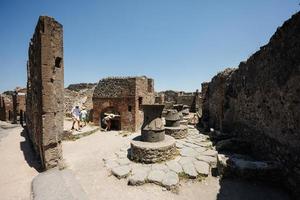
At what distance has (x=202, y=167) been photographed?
214 inches

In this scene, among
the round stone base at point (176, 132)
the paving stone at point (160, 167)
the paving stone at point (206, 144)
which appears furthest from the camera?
the round stone base at point (176, 132)

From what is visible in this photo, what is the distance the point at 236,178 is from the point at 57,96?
586cm

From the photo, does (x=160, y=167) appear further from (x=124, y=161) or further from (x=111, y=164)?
(x=111, y=164)

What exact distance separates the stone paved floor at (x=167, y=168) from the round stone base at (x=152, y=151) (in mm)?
177

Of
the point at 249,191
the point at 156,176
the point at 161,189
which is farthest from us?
the point at 156,176

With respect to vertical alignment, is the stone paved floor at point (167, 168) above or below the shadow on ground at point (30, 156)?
above

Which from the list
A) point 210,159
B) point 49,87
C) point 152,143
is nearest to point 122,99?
point 152,143

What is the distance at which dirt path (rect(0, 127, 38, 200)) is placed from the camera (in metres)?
4.26

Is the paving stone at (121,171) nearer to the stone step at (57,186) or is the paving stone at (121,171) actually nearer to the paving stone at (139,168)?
the paving stone at (139,168)

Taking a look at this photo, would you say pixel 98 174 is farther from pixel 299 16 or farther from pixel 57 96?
pixel 299 16

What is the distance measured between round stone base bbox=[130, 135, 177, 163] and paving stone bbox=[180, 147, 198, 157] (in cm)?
57

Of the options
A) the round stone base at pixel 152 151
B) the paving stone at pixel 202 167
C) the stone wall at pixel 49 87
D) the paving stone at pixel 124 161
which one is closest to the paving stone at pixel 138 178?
the round stone base at pixel 152 151

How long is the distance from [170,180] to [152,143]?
1.78 metres

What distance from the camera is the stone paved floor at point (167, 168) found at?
15.5ft
